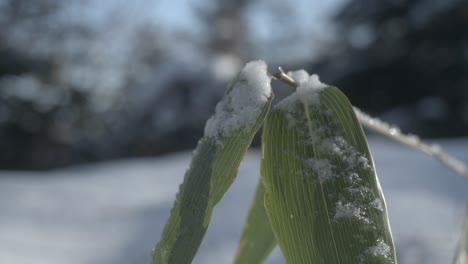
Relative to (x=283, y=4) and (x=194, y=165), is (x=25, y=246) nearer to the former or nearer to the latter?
(x=194, y=165)

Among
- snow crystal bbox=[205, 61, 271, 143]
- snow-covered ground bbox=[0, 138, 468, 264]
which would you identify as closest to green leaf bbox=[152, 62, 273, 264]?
snow crystal bbox=[205, 61, 271, 143]

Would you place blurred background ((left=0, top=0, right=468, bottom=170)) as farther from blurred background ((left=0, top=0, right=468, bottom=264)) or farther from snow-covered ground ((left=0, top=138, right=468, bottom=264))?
snow-covered ground ((left=0, top=138, right=468, bottom=264))

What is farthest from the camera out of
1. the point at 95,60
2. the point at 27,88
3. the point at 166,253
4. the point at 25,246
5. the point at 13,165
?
the point at 95,60

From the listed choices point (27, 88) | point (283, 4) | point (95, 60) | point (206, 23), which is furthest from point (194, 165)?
point (283, 4)

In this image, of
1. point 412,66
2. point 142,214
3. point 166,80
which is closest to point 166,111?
point 166,80

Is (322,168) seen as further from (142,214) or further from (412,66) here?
(412,66)

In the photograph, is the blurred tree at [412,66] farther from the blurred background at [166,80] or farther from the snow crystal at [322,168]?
the snow crystal at [322,168]

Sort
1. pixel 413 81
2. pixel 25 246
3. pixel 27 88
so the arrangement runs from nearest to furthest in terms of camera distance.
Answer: pixel 25 246 → pixel 413 81 → pixel 27 88
